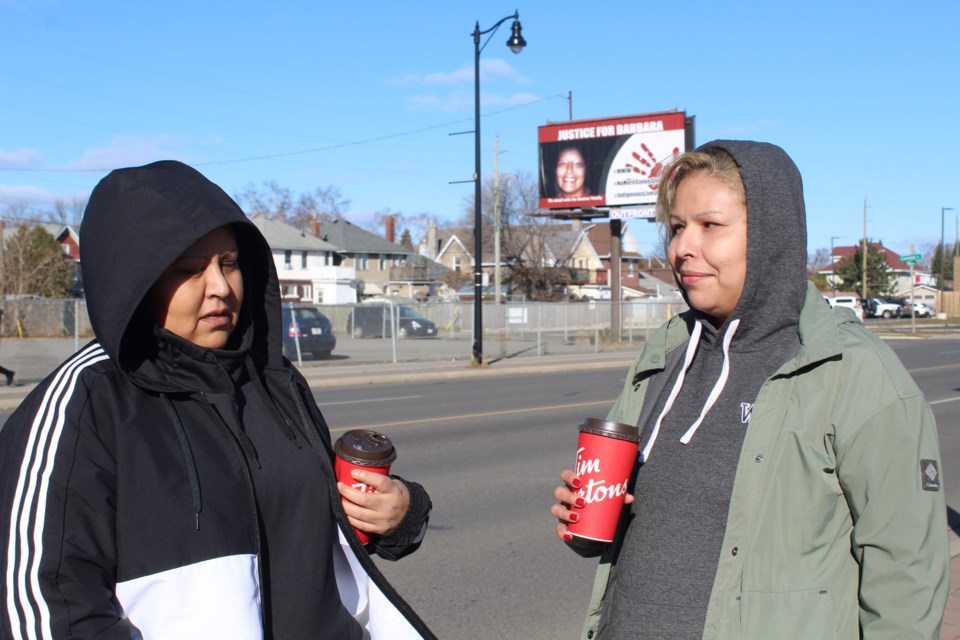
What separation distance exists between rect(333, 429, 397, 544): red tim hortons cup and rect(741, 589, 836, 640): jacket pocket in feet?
2.95

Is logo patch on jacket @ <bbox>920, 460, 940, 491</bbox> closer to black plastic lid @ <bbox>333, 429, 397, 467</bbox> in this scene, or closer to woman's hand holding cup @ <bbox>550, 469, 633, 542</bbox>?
woman's hand holding cup @ <bbox>550, 469, 633, 542</bbox>

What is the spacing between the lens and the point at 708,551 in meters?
2.10

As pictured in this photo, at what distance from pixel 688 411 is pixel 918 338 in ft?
130

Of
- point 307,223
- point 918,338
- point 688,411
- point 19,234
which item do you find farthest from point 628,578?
point 307,223

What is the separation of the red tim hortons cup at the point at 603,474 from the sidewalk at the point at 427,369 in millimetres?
13365

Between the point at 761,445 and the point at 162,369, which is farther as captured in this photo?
the point at 761,445

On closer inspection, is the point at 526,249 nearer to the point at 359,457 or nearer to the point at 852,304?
the point at 852,304

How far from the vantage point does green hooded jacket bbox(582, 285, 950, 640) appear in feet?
6.24

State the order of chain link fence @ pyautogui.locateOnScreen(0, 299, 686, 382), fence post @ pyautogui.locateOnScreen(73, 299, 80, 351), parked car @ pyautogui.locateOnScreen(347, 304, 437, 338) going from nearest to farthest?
1. fence post @ pyautogui.locateOnScreen(73, 299, 80, 351)
2. chain link fence @ pyautogui.locateOnScreen(0, 299, 686, 382)
3. parked car @ pyautogui.locateOnScreen(347, 304, 437, 338)

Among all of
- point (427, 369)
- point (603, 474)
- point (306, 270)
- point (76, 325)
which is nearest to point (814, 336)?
point (603, 474)

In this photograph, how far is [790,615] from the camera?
6.42ft

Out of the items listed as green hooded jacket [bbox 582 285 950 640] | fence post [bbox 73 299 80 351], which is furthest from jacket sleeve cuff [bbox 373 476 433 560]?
fence post [bbox 73 299 80 351]

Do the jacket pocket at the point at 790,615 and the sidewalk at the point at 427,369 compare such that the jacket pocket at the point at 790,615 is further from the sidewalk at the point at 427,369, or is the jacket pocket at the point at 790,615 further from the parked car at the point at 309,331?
the parked car at the point at 309,331

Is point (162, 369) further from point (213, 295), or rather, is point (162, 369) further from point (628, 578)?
point (628, 578)
